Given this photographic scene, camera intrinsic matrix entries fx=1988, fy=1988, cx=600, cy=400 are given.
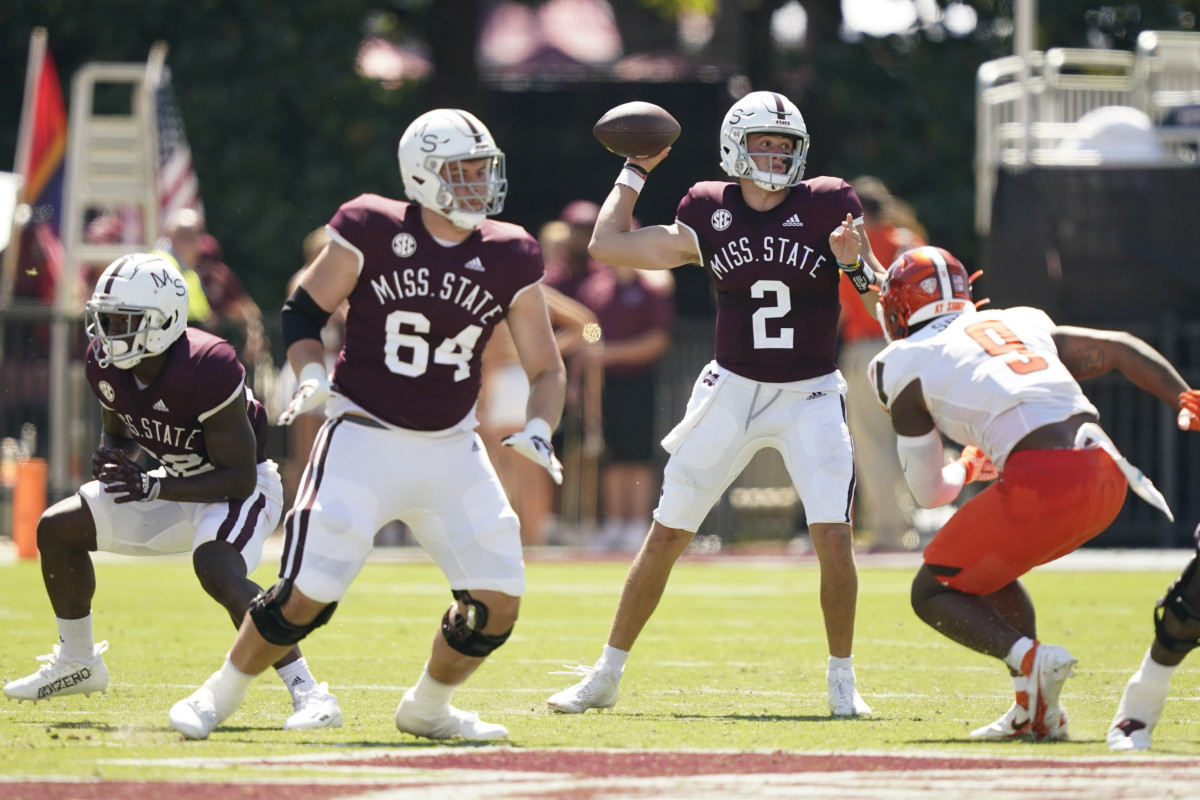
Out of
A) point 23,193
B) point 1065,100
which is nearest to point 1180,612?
point 1065,100

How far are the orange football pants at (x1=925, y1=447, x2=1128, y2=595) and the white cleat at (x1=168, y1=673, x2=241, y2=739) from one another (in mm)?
2245

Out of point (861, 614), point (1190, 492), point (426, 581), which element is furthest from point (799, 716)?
point (1190, 492)

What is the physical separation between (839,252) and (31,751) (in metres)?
3.21

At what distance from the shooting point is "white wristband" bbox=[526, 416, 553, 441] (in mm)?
5977

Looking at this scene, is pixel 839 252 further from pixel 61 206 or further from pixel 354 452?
pixel 61 206

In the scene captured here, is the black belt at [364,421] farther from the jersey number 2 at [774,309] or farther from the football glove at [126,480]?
the jersey number 2 at [774,309]

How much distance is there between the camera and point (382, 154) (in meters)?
19.9

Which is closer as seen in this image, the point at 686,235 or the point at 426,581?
the point at 686,235

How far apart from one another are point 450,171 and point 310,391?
2.65 feet

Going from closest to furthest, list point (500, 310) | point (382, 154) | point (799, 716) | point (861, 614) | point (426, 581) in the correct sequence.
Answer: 1. point (500, 310)
2. point (799, 716)
3. point (861, 614)
4. point (426, 581)
5. point (382, 154)

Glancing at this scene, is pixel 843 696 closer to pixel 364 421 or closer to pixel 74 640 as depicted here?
pixel 364 421

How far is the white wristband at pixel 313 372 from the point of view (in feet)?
19.1

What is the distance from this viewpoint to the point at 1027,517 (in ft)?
20.1

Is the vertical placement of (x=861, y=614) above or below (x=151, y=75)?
below
